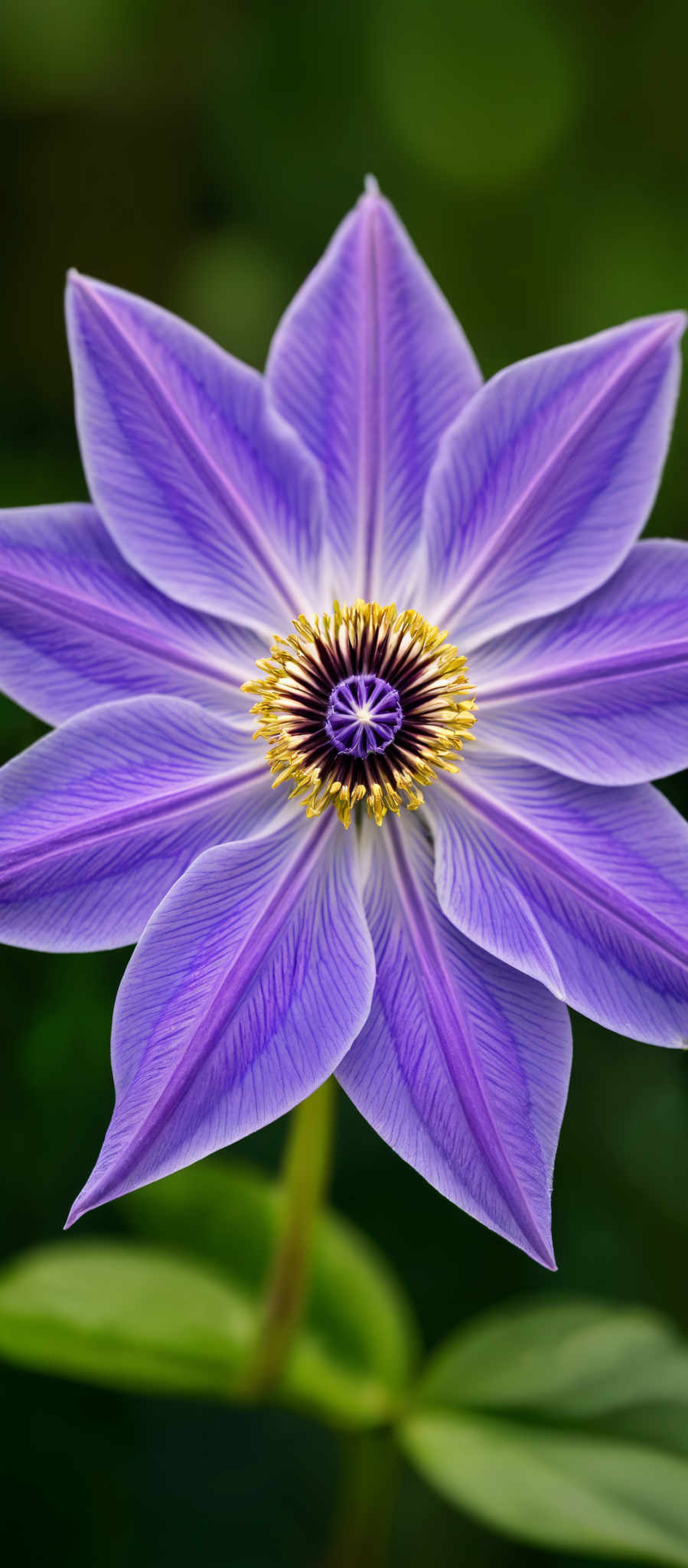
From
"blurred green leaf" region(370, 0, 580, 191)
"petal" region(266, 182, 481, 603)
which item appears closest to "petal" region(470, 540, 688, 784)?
"petal" region(266, 182, 481, 603)

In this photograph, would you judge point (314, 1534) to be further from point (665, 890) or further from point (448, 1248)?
point (665, 890)

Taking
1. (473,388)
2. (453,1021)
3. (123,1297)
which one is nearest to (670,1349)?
(123,1297)

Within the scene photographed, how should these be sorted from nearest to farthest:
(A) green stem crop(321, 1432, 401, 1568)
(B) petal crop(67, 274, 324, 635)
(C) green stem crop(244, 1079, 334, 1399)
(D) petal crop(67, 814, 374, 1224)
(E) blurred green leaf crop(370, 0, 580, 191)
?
(D) petal crop(67, 814, 374, 1224)
(B) petal crop(67, 274, 324, 635)
(C) green stem crop(244, 1079, 334, 1399)
(A) green stem crop(321, 1432, 401, 1568)
(E) blurred green leaf crop(370, 0, 580, 191)

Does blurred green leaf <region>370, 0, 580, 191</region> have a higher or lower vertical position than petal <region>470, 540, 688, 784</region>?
higher

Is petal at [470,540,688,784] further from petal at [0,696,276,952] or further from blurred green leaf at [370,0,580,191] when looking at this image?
blurred green leaf at [370,0,580,191]

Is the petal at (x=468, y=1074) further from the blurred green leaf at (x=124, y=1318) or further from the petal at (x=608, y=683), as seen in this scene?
the blurred green leaf at (x=124, y=1318)

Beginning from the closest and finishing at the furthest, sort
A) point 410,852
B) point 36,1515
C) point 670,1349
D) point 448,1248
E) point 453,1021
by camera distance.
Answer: point 453,1021 < point 410,852 < point 670,1349 < point 36,1515 < point 448,1248

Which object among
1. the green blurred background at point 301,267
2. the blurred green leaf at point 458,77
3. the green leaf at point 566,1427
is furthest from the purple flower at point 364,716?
the blurred green leaf at point 458,77

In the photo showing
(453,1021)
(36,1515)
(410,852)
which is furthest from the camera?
(36,1515)
